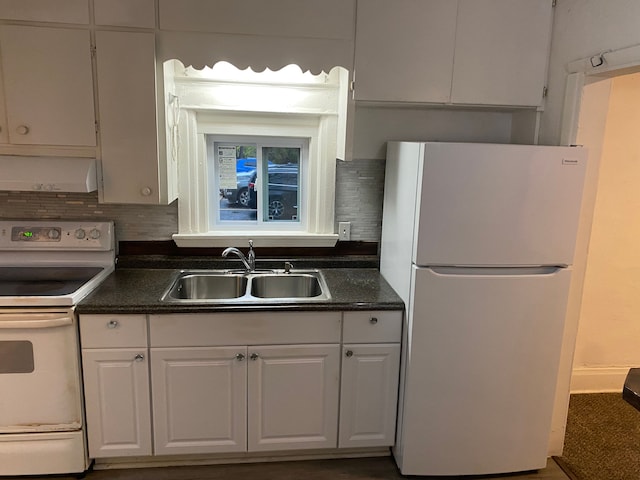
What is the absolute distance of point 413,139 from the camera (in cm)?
262

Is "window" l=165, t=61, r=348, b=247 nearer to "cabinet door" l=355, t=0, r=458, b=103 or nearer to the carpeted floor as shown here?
"cabinet door" l=355, t=0, r=458, b=103

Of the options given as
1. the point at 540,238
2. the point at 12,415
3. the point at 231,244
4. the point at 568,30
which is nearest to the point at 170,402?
the point at 12,415

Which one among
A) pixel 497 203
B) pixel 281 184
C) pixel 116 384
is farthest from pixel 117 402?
pixel 497 203

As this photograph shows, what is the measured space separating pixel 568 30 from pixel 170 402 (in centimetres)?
245

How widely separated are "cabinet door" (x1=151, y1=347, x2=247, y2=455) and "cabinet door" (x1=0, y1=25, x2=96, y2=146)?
1.07 m

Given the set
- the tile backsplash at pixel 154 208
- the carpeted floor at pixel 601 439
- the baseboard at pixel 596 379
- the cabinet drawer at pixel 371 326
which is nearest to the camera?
the cabinet drawer at pixel 371 326

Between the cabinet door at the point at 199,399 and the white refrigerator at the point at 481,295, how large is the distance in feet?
2.51

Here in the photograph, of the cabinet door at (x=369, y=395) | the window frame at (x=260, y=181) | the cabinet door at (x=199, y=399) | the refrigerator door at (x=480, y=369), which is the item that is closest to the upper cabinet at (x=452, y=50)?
the window frame at (x=260, y=181)

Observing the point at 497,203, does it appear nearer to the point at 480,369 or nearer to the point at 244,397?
the point at 480,369

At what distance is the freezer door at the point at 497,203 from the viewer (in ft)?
6.35

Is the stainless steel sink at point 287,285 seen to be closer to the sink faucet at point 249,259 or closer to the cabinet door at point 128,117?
the sink faucet at point 249,259

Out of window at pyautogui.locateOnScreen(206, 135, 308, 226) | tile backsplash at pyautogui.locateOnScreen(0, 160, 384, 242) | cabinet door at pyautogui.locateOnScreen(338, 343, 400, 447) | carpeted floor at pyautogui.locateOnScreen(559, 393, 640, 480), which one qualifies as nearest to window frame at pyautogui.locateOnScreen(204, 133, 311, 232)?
window at pyautogui.locateOnScreen(206, 135, 308, 226)

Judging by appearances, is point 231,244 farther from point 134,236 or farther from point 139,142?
point 139,142

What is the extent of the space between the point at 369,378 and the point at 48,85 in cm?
195
